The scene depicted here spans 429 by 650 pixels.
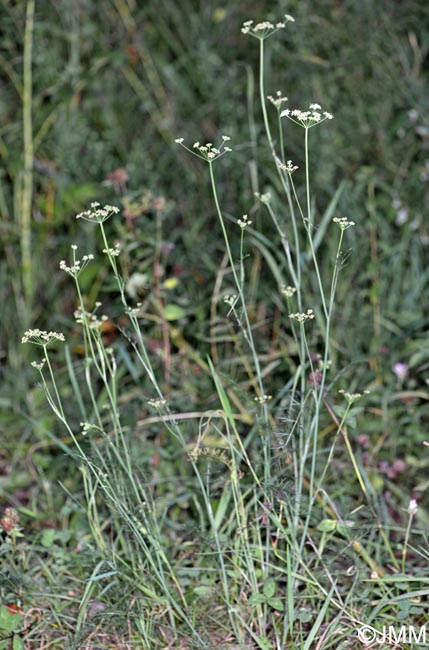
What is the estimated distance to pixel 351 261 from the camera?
2.69 meters

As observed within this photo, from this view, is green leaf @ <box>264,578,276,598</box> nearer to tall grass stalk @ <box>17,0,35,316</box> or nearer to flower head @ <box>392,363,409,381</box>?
flower head @ <box>392,363,409,381</box>

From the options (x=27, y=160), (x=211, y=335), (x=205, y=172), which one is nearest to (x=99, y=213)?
(x=211, y=335)

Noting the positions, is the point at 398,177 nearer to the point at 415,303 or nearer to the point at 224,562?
the point at 415,303

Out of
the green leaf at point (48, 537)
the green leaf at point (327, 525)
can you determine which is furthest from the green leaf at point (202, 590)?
the green leaf at point (48, 537)

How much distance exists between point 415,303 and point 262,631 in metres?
1.18

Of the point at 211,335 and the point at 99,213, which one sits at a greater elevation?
the point at 99,213

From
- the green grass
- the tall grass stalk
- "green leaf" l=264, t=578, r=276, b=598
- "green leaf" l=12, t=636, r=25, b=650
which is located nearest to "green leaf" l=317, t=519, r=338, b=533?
the green grass

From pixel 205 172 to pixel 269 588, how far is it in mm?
1700

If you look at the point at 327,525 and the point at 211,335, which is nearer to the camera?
the point at 327,525

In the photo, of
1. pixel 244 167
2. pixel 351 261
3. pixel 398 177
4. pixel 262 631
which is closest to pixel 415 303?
pixel 351 261

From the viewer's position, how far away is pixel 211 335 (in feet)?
8.32

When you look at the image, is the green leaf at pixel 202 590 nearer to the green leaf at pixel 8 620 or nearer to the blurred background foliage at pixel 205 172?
the green leaf at pixel 8 620

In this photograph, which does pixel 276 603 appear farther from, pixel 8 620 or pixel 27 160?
pixel 27 160

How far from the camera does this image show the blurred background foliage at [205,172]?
8.29 ft
